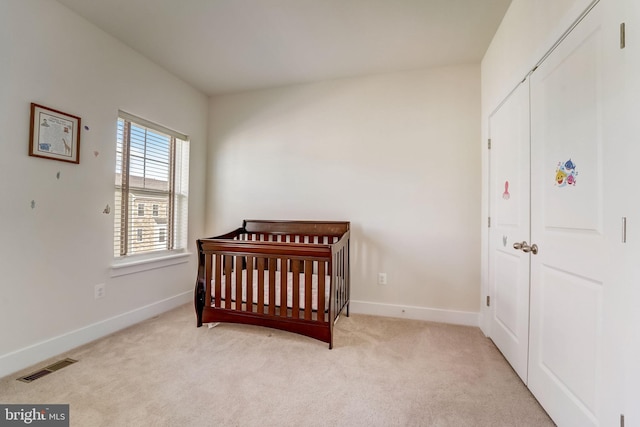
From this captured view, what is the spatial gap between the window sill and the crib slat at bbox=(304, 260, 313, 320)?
1625mm

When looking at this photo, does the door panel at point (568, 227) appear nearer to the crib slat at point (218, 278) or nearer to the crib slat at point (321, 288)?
the crib slat at point (321, 288)

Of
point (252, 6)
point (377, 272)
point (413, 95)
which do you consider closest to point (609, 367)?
point (377, 272)

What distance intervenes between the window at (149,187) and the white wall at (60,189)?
0.39ft

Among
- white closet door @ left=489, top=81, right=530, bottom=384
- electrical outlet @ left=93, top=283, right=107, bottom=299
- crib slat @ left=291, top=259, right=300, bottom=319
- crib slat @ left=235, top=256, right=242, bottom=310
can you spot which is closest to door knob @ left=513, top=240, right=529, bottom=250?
white closet door @ left=489, top=81, right=530, bottom=384

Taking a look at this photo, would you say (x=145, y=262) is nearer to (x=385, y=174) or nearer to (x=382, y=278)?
(x=382, y=278)

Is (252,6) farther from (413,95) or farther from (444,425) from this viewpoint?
(444,425)

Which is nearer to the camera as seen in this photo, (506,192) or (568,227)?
(568,227)

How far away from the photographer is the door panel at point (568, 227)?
1103 millimetres

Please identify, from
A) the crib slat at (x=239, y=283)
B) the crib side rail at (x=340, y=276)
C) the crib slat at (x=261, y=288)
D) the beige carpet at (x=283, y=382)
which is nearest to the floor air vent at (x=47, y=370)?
the beige carpet at (x=283, y=382)

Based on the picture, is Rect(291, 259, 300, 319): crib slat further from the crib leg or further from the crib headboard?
the crib leg

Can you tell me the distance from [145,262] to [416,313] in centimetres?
268

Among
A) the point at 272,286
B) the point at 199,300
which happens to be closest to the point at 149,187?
the point at 199,300

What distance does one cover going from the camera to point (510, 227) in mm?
1893

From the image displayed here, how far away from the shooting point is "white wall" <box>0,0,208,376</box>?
1.70m
